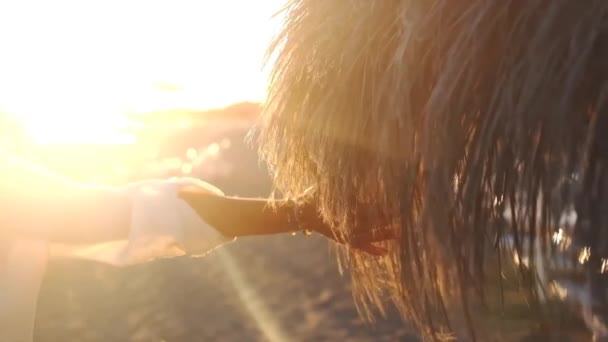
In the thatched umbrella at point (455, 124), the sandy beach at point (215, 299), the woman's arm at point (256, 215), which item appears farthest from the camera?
the sandy beach at point (215, 299)

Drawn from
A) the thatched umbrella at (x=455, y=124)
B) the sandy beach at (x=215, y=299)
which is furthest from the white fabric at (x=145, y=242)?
the sandy beach at (x=215, y=299)

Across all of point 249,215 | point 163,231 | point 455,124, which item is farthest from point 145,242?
point 455,124

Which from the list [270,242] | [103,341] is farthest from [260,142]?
[270,242]

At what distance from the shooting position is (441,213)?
81 centimetres

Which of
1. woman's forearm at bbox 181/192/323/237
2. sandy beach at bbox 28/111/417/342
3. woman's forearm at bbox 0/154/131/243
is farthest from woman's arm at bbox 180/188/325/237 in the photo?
sandy beach at bbox 28/111/417/342

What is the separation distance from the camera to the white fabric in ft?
3.97

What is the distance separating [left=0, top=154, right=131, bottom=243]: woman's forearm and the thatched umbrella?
0.35 meters

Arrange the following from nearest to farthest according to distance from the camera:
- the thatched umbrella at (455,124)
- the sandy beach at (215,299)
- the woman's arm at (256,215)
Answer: the thatched umbrella at (455,124) → the woman's arm at (256,215) → the sandy beach at (215,299)

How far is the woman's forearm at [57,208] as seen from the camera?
48.9 inches

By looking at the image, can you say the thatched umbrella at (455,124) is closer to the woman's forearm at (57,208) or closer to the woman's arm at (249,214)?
the woman's arm at (249,214)

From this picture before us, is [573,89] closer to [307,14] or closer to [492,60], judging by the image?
[492,60]

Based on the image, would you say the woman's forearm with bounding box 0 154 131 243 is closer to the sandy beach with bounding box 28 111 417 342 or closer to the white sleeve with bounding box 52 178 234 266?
the white sleeve with bounding box 52 178 234 266

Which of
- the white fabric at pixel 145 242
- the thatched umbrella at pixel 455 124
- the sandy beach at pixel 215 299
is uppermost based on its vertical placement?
the thatched umbrella at pixel 455 124

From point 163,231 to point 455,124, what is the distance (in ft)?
1.70
